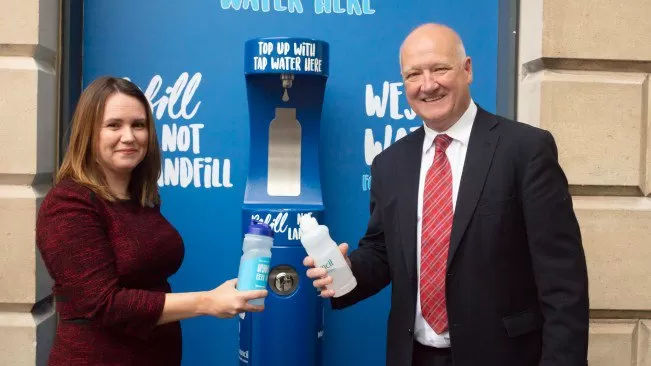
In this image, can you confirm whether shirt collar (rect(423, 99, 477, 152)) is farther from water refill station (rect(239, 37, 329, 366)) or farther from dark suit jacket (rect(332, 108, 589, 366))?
water refill station (rect(239, 37, 329, 366))

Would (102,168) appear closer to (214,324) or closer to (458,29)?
(214,324)

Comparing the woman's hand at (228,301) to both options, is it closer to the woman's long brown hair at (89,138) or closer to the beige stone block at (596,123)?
the woman's long brown hair at (89,138)

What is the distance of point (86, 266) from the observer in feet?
6.44

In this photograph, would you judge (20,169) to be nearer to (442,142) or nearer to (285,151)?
(285,151)

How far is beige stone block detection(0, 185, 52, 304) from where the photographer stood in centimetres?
291

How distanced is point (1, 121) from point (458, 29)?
205 cm

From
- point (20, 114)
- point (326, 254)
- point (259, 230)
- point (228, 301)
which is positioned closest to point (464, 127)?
point (326, 254)

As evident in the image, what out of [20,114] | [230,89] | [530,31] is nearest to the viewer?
[20,114]

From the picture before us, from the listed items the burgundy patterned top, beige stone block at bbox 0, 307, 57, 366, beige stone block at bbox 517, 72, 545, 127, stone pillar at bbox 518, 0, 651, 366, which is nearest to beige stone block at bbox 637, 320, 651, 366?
stone pillar at bbox 518, 0, 651, 366

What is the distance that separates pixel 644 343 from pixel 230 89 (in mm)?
2144

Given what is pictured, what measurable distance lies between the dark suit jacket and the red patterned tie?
36 mm

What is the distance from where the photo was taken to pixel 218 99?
3.37 m

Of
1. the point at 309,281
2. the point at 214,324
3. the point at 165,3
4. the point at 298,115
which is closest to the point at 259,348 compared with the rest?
the point at 309,281

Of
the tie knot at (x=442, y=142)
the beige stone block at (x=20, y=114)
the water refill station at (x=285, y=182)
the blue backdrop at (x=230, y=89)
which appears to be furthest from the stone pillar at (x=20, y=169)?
the tie knot at (x=442, y=142)
